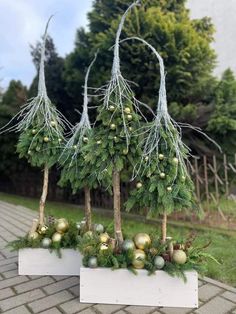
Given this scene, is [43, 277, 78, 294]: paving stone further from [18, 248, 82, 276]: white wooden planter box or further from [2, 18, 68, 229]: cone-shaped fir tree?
[2, 18, 68, 229]: cone-shaped fir tree

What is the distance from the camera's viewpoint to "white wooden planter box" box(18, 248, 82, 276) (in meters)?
2.79

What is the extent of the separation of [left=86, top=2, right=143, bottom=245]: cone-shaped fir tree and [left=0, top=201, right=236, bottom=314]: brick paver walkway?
531mm

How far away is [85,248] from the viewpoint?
7.76 feet

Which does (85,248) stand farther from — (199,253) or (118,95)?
(118,95)

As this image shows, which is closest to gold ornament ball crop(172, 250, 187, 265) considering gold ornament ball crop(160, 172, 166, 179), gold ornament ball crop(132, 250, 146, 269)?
gold ornament ball crop(132, 250, 146, 269)

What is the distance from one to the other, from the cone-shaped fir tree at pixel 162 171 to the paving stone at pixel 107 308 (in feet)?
2.36

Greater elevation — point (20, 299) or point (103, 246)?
point (103, 246)

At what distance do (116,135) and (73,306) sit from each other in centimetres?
132

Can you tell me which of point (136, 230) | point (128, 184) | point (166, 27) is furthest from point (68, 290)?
point (166, 27)

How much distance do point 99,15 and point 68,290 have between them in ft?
18.9

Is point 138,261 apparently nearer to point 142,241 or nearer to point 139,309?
point 142,241

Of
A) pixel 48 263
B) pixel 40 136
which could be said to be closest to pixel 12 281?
pixel 48 263

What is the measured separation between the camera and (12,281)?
2.69 metres

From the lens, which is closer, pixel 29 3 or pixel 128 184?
pixel 29 3
